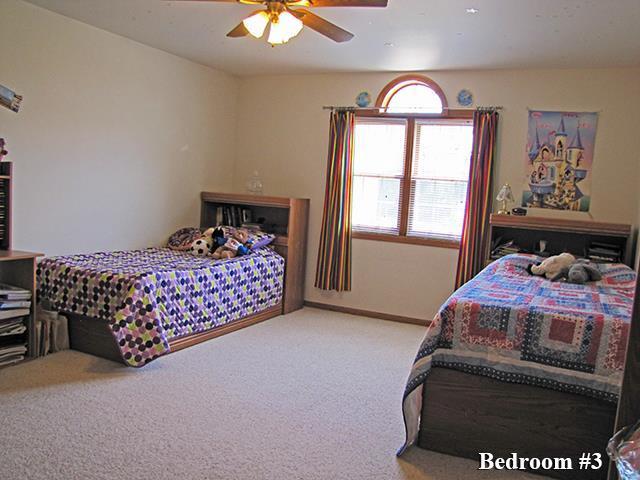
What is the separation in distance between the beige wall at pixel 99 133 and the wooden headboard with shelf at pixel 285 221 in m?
0.21

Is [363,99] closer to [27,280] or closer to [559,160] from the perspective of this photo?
[559,160]

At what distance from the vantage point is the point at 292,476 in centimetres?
236

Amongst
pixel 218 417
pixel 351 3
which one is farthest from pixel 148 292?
pixel 351 3

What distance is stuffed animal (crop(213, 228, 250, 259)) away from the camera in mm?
4781

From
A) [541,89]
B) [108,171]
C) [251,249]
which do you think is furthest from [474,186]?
[108,171]

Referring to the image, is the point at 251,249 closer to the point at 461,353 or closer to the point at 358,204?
the point at 358,204

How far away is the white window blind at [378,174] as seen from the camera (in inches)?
211

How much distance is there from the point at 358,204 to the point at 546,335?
3.31 m

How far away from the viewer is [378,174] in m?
5.45

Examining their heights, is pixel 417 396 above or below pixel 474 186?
below

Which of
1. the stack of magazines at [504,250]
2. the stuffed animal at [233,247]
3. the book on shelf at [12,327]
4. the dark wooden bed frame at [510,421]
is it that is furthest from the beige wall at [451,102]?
the book on shelf at [12,327]

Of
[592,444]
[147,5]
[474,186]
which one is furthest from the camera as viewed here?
[474,186]

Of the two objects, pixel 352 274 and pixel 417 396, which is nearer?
pixel 417 396

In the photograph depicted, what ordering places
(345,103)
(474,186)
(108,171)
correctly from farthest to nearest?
(345,103), (474,186), (108,171)
